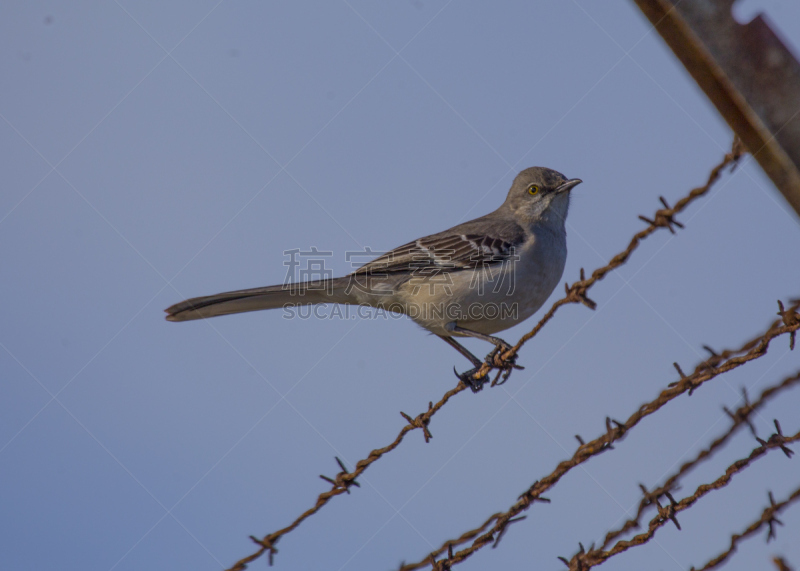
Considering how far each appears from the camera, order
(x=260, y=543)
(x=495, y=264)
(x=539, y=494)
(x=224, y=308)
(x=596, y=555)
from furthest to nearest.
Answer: (x=495, y=264)
(x=224, y=308)
(x=260, y=543)
(x=539, y=494)
(x=596, y=555)

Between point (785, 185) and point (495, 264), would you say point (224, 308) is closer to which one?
point (495, 264)

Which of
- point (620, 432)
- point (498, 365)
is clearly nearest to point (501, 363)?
point (498, 365)

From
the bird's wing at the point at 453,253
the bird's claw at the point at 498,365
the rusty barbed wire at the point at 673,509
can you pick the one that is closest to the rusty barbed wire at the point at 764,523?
the rusty barbed wire at the point at 673,509

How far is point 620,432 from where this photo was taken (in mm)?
3203

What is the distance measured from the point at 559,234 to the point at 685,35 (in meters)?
4.49

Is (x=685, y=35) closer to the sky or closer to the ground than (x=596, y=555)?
closer to the sky

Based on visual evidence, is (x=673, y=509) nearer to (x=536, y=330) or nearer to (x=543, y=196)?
(x=536, y=330)

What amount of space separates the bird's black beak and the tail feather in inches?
92.3

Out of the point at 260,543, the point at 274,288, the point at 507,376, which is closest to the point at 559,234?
the point at 507,376

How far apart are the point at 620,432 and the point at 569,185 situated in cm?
404

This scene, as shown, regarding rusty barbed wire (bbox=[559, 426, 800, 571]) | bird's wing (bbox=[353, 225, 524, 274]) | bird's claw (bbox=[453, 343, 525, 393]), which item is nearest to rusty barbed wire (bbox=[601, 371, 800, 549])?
rusty barbed wire (bbox=[559, 426, 800, 571])

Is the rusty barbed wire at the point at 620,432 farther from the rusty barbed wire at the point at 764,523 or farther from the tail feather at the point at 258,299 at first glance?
the tail feather at the point at 258,299

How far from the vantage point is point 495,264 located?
20.3 ft

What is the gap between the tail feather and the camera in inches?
218
